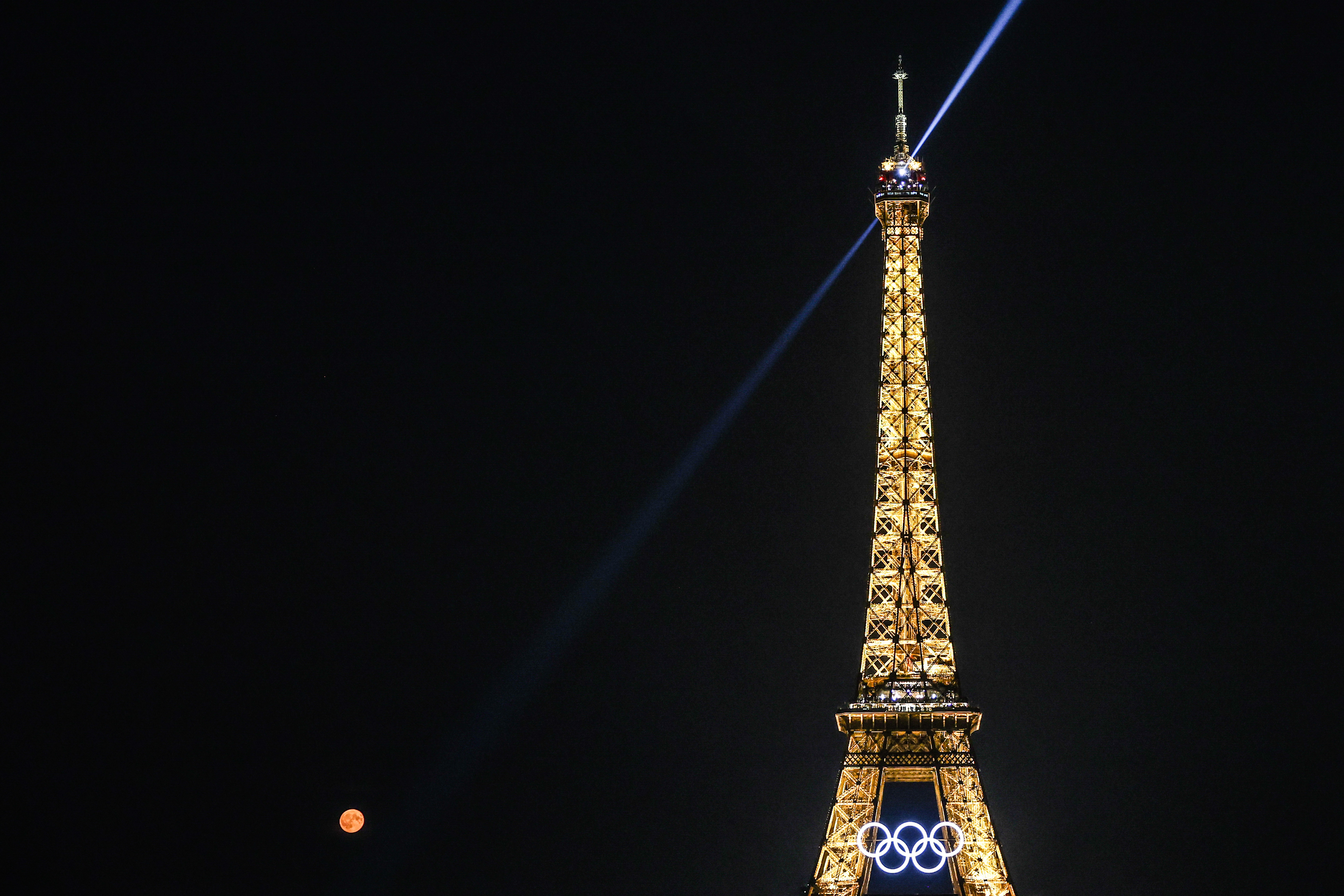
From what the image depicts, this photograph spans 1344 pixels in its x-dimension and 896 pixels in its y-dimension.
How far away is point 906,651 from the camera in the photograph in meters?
63.2

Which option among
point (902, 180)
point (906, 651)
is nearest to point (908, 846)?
point (906, 651)

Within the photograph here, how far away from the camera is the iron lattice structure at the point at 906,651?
6044 centimetres

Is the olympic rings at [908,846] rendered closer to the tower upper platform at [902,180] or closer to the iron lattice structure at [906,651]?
the iron lattice structure at [906,651]

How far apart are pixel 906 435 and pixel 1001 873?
16.2 m

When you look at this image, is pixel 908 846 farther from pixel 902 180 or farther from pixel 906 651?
pixel 902 180

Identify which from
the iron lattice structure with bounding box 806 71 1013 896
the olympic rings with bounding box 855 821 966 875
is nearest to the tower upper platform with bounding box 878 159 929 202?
the iron lattice structure with bounding box 806 71 1013 896

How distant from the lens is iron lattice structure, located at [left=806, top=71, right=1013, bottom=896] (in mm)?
60438

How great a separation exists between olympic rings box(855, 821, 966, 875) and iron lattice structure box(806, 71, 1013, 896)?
0.49m

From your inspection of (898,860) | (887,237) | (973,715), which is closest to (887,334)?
(887,237)

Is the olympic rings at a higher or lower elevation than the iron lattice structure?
lower

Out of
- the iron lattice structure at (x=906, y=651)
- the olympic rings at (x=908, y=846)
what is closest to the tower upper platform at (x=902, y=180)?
the iron lattice structure at (x=906, y=651)

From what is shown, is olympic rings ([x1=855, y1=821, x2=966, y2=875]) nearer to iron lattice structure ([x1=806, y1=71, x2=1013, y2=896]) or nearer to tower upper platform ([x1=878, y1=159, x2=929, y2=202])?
iron lattice structure ([x1=806, y1=71, x2=1013, y2=896])

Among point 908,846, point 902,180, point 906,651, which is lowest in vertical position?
point 908,846

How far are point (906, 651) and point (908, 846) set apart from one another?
6758mm
